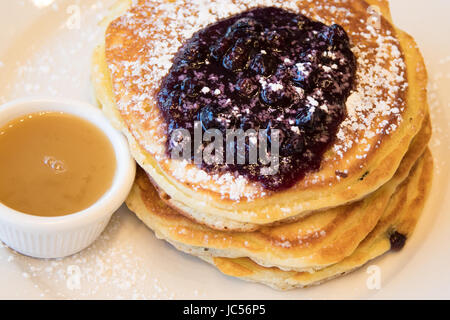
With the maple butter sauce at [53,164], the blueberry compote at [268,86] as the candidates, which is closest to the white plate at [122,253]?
the maple butter sauce at [53,164]

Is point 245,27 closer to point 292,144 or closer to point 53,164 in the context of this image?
point 292,144

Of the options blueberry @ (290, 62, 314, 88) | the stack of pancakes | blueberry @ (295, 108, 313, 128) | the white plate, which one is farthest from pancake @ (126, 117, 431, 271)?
blueberry @ (290, 62, 314, 88)

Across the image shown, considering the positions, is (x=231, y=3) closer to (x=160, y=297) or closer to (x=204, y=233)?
(x=204, y=233)

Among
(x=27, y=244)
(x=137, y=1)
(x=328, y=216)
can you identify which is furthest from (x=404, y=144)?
(x=27, y=244)

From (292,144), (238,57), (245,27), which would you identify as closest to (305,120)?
(292,144)

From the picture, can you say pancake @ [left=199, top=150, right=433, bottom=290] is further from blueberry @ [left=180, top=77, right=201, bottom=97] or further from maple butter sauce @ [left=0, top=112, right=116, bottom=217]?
blueberry @ [left=180, top=77, right=201, bottom=97]

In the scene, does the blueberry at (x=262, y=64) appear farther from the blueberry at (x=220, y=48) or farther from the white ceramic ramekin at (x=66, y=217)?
the white ceramic ramekin at (x=66, y=217)
